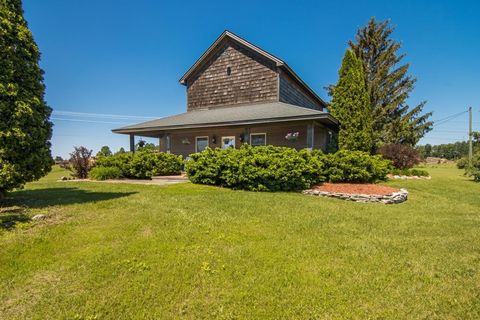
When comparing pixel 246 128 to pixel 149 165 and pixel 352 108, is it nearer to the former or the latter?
pixel 149 165

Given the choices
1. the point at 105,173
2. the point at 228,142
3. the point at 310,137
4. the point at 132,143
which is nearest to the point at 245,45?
the point at 228,142

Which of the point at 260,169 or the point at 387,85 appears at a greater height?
the point at 387,85

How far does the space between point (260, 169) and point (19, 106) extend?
6538 millimetres

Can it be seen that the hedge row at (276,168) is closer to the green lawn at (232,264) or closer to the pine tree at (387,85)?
the green lawn at (232,264)

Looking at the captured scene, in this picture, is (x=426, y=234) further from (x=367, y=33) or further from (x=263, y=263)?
(x=367, y=33)

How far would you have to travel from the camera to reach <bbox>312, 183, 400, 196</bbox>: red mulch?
8023 mm

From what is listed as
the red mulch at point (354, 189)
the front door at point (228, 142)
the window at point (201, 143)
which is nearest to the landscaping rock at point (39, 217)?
the red mulch at point (354, 189)

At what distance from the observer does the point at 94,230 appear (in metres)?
4.12

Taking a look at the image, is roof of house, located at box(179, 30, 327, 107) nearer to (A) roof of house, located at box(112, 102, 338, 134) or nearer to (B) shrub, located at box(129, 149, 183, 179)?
(A) roof of house, located at box(112, 102, 338, 134)

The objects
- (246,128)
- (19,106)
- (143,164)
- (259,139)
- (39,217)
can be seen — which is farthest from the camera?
(259,139)

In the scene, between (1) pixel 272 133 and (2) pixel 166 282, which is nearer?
(2) pixel 166 282

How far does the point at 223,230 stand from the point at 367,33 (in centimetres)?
2381

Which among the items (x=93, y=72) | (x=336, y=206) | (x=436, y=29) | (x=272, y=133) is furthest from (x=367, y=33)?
(x=93, y=72)

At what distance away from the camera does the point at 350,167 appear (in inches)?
367
